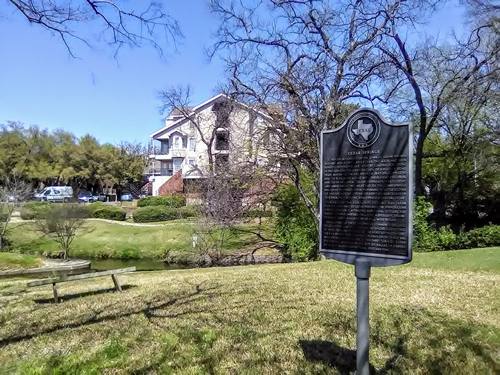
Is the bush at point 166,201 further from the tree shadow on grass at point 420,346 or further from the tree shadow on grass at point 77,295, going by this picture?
the tree shadow on grass at point 420,346

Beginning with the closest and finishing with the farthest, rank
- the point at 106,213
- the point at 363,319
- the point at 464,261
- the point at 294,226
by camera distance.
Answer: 1. the point at 363,319
2. the point at 464,261
3. the point at 294,226
4. the point at 106,213

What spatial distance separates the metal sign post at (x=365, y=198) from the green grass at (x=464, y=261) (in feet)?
24.7

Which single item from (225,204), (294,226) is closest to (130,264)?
(225,204)

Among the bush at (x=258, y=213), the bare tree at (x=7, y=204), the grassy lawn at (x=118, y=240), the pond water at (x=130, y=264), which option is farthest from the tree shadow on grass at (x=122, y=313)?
the bare tree at (x=7, y=204)

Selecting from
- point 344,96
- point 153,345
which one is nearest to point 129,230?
point 344,96

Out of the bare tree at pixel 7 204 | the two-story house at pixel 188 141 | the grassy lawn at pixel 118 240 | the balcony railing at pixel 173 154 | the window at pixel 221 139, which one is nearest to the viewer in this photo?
the grassy lawn at pixel 118 240

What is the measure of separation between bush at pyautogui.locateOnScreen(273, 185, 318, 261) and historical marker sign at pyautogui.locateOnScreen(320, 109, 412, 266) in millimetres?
15631

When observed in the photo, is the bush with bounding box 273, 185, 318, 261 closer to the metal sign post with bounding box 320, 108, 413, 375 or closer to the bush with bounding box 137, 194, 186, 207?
the metal sign post with bounding box 320, 108, 413, 375

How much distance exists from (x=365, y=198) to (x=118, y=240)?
2960cm

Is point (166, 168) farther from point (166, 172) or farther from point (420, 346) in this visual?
point (420, 346)

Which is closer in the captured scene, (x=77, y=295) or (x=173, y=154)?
(x=77, y=295)

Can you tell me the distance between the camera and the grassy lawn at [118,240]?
2891cm

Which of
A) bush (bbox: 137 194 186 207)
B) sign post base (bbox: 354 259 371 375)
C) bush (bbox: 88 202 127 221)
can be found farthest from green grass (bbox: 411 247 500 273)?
bush (bbox: 88 202 127 221)

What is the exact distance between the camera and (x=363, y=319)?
397 cm
